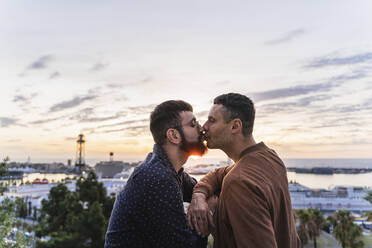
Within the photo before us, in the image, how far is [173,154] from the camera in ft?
7.21

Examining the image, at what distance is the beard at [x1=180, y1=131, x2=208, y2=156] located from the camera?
7.32ft

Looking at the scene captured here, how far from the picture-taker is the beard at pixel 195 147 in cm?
223

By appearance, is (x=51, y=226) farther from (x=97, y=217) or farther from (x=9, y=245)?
(x=9, y=245)

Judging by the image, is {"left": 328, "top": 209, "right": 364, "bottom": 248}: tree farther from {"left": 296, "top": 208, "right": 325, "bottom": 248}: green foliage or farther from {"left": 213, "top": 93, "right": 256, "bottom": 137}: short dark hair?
{"left": 213, "top": 93, "right": 256, "bottom": 137}: short dark hair

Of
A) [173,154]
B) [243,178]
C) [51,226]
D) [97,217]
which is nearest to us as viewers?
[243,178]

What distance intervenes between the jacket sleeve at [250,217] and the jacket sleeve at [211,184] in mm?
620

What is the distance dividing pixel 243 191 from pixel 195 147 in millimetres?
759

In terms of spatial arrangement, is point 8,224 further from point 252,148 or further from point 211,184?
point 252,148

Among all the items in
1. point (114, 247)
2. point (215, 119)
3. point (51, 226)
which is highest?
point (215, 119)

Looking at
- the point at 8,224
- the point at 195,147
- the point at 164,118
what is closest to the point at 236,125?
the point at 195,147

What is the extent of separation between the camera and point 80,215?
47.0 ft

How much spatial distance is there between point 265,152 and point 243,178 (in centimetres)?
40

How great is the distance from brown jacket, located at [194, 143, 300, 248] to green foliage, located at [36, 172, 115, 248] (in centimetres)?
1352

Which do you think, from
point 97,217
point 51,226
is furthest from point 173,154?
point 51,226
